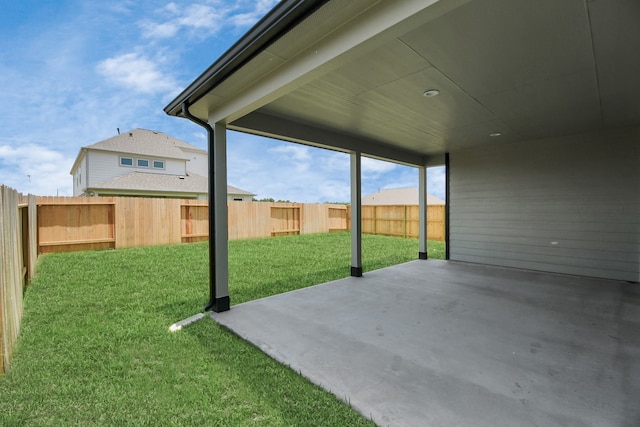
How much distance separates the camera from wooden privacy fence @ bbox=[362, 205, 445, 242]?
11.9 metres

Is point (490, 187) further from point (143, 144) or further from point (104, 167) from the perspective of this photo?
point (143, 144)

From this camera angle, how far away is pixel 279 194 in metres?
26.6

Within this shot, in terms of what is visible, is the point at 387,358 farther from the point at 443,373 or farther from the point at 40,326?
the point at 40,326

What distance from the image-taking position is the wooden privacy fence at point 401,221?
11.9 m

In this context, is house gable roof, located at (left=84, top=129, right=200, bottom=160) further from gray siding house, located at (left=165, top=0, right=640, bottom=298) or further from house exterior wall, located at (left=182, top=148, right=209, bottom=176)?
gray siding house, located at (left=165, top=0, right=640, bottom=298)

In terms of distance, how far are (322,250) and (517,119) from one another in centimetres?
595

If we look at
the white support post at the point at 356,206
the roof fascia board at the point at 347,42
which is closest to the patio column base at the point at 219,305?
the roof fascia board at the point at 347,42

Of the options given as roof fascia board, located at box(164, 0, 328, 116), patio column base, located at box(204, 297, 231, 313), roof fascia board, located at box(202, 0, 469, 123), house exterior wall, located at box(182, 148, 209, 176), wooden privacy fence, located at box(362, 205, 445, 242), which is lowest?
patio column base, located at box(204, 297, 231, 313)

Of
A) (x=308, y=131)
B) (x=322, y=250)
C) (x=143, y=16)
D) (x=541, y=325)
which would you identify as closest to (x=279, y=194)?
(x=322, y=250)

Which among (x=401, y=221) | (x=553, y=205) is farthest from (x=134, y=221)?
(x=553, y=205)

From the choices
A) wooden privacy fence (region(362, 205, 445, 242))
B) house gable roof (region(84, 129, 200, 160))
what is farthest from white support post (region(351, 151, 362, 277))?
house gable roof (region(84, 129, 200, 160))

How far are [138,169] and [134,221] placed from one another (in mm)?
7994

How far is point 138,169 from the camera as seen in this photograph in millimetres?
15930

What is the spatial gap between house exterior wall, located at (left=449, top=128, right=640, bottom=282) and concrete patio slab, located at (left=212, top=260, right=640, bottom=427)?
0.82 m
